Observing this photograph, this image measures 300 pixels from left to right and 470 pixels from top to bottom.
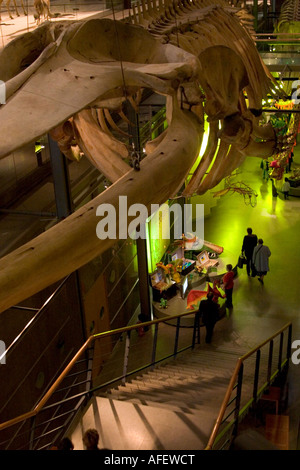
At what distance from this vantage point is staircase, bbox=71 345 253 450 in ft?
16.4

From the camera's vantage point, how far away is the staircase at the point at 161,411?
501cm

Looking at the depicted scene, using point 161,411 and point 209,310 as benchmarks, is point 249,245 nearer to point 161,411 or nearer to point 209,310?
point 209,310

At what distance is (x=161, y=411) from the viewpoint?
5.46 metres

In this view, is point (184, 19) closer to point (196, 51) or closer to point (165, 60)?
point (196, 51)

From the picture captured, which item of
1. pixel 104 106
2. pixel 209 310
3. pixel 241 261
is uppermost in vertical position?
pixel 104 106

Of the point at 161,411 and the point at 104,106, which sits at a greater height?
the point at 104,106

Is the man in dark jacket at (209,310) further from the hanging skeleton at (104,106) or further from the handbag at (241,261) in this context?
the hanging skeleton at (104,106)

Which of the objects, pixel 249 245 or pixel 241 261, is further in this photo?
pixel 241 261

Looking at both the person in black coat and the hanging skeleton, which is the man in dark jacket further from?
the hanging skeleton

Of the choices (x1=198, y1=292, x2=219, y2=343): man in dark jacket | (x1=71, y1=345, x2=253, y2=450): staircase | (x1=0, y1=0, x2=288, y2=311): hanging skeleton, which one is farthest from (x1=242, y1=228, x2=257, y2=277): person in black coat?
(x1=0, y1=0, x2=288, y2=311): hanging skeleton

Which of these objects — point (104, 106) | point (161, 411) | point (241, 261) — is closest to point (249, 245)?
point (241, 261)

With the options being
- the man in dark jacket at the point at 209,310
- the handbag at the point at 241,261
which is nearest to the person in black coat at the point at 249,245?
the handbag at the point at 241,261

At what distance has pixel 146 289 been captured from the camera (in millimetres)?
9789

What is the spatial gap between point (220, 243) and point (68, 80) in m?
8.88
